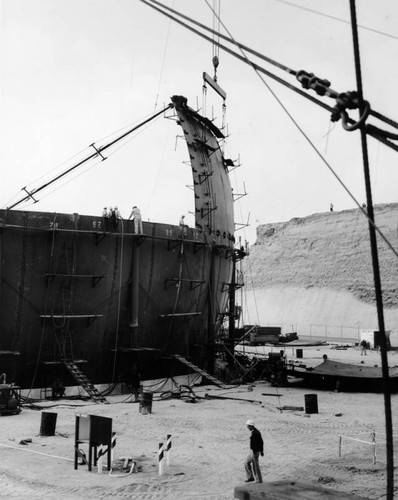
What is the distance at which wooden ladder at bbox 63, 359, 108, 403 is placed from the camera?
69.8ft

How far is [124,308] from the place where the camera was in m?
24.3

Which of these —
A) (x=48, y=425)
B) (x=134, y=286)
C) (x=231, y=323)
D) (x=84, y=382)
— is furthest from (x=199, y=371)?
(x=48, y=425)

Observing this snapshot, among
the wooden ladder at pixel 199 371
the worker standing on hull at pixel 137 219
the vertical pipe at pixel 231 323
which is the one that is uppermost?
the worker standing on hull at pixel 137 219

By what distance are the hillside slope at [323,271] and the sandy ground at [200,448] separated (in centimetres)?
5946

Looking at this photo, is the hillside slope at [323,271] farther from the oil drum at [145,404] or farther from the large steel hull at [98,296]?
the oil drum at [145,404]

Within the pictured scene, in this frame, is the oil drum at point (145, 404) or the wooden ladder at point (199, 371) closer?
the oil drum at point (145, 404)

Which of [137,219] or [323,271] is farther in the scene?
[323,271]

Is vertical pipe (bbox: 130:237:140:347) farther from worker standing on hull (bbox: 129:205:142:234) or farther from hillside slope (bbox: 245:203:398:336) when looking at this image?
hillside slope (bbox: 245:203:398:336)

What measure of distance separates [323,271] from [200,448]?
81104 millimetres

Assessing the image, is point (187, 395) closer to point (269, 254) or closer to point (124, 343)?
point (124, 343)

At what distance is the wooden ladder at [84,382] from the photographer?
21.3 meters

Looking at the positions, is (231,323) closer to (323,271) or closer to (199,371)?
(199,371)

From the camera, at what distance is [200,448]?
14.5 m

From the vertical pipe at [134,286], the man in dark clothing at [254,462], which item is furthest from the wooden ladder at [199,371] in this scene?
the man in dark clothing at [254,462]
